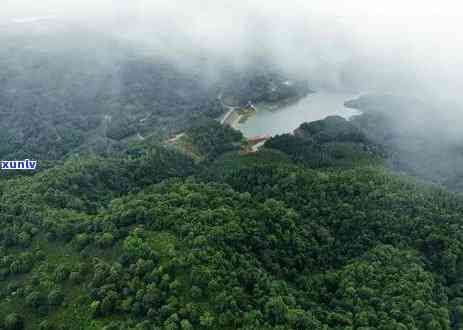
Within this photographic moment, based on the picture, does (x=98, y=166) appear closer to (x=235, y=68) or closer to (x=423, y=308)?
(x=423, y=308)

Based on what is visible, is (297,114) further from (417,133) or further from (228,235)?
(228,235)

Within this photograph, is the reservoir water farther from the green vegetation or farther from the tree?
the tree

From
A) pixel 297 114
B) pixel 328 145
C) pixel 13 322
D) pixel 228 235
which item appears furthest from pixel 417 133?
pixel 13 322

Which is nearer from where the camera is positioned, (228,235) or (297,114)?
(228,235)

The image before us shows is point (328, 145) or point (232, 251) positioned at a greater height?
point (328, 145)

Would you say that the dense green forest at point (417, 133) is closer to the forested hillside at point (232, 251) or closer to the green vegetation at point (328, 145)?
the green vegetation at point (328, 145)

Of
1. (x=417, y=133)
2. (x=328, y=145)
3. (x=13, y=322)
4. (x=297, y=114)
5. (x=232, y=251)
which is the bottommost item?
(x=13, y=322)

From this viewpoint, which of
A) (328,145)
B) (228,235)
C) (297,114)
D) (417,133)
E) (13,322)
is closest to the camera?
(13,322)
